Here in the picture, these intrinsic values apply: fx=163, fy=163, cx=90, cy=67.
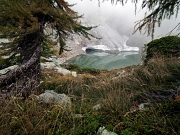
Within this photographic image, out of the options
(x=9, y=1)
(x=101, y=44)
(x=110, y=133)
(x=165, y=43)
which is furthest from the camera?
(x=101, y=44)

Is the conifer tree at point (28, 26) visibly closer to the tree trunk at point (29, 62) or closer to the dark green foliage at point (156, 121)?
the tree trunk at point (29, 62)

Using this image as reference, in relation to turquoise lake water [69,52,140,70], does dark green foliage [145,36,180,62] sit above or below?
above

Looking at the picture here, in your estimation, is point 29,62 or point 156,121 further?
point 29,62

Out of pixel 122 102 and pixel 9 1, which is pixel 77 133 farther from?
pixel 9 1

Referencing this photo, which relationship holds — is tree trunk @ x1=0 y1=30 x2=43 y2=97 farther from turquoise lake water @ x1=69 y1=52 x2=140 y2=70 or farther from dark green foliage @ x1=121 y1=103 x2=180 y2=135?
turquoise lake water @ x1=69 y1=52 x2=140 y2=70

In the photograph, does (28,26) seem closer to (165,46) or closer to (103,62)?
(165,46)

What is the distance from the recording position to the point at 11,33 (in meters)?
5.68

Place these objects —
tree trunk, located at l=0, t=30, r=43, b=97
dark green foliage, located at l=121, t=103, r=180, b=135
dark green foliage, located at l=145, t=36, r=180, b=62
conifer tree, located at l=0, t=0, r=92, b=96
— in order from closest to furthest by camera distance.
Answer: dark green foliage, located at l=121, t=103, r=180, b=135, conifer tree, located at l=0, t=0, r=92, b=96, tree trunk, located at l=0, t=30, r=43, b=97, dark green foliage, located at l=145, t=36, r=180, b=62

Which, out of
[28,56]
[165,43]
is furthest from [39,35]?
[165,43]

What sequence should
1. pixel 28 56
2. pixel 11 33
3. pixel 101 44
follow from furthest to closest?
pixel 101 44 < pixel 28 56 < pixel 11 33

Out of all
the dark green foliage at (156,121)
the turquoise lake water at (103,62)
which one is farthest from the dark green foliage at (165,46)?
the turquoise lake water at (103,62)

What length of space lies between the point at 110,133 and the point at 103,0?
213 cm

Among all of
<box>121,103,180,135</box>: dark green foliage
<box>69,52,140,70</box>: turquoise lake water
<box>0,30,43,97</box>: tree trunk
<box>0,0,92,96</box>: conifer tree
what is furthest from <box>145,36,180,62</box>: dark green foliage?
<box>69,52,140,70</box>: turquoise lake water

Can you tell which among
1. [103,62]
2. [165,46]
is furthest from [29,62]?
[103,62]
